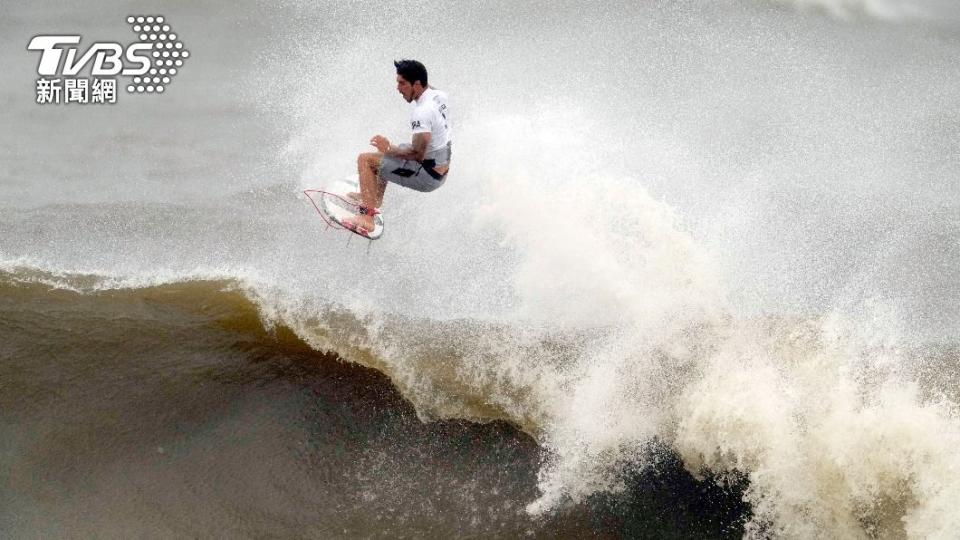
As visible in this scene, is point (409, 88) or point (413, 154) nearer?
point (409, 88)

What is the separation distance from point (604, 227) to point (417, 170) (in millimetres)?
1766

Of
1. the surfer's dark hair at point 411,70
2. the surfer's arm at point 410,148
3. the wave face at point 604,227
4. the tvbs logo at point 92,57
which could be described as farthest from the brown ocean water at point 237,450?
the tvbs logo at point 92,57

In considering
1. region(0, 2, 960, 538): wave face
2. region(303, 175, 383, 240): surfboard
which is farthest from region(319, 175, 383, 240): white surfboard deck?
region(0, 2, 960, 538): wave face

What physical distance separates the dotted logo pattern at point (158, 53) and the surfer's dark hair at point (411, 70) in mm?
3883

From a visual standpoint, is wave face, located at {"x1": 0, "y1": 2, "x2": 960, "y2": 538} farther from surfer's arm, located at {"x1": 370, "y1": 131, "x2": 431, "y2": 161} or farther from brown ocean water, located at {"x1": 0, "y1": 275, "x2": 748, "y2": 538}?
surfer's arm, located at {"x1": 370, "y1": 131, "x2": 431, "y2": 161}

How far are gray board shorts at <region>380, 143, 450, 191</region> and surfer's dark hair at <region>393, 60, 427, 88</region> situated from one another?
599 mm

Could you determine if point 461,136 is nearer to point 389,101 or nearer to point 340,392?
point 389,101

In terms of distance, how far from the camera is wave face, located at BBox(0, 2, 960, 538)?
5598mm

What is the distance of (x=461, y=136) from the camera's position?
718cm

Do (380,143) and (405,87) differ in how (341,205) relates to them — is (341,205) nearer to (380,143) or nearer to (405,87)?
(380,143)

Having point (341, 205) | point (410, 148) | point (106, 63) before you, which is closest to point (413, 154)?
point (410, 148)

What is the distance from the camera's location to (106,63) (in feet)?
26.4

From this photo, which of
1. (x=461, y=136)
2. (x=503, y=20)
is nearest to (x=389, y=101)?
(x=461, y=136)

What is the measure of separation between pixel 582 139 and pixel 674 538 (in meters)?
3.68
